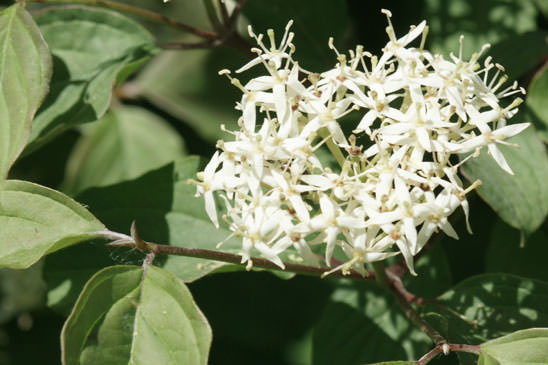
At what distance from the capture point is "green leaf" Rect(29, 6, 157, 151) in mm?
1408

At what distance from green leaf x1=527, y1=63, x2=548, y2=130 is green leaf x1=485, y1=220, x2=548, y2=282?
0.26 metres

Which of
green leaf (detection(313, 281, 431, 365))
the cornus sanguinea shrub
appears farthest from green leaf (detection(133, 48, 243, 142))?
green leaf (detection(313, 281, 431, 365))

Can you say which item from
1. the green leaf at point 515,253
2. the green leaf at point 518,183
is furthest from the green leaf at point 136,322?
the green leaf at point 515,253

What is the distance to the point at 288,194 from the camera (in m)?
1.05

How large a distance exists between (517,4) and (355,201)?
0.89 m

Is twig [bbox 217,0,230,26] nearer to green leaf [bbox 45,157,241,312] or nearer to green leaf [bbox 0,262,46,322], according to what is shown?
green leaf [bbox 45,157,241,312]

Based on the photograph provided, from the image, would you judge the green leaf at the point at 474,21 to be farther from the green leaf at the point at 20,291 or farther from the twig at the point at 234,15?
the green leaf at the point at 20,291

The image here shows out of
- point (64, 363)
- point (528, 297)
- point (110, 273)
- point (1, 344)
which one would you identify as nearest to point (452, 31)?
point (528, 297)

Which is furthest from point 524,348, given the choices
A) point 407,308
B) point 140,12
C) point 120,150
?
point 120,150

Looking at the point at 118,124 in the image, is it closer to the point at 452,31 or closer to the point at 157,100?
the point at 157,100

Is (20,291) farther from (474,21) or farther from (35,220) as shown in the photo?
(474,21)

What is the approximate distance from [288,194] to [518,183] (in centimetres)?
60

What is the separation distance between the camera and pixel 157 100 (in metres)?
2.43

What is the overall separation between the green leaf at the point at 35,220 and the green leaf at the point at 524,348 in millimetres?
656
